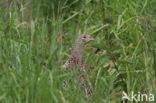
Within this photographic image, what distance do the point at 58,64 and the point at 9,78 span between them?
0.39m

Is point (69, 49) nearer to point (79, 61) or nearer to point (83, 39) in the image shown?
point (83, 39)

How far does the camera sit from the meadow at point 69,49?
3080 millimetres

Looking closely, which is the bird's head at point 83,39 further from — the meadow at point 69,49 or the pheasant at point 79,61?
the meadow at point 69,49

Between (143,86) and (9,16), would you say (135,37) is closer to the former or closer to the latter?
(143,86)

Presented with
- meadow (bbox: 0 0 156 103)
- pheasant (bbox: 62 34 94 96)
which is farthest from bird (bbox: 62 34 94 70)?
meadow (bbox: 0 0 156 103)

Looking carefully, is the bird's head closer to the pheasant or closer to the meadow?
the pheasant

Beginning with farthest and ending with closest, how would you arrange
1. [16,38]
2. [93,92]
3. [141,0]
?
1. [141,0]
2. [16,38]
3. [93,92]

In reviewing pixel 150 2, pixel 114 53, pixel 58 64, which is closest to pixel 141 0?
pixel 150 2

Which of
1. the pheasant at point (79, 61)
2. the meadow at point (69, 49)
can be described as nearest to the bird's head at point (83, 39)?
the pheasant at point (79, 61)

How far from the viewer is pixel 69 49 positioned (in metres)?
4.82

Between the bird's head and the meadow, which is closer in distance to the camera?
the meadow

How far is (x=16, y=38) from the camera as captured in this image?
4.39 m

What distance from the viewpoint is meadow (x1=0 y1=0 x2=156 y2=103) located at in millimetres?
3080

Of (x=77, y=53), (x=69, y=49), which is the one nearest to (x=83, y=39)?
(x=77, y=53)
